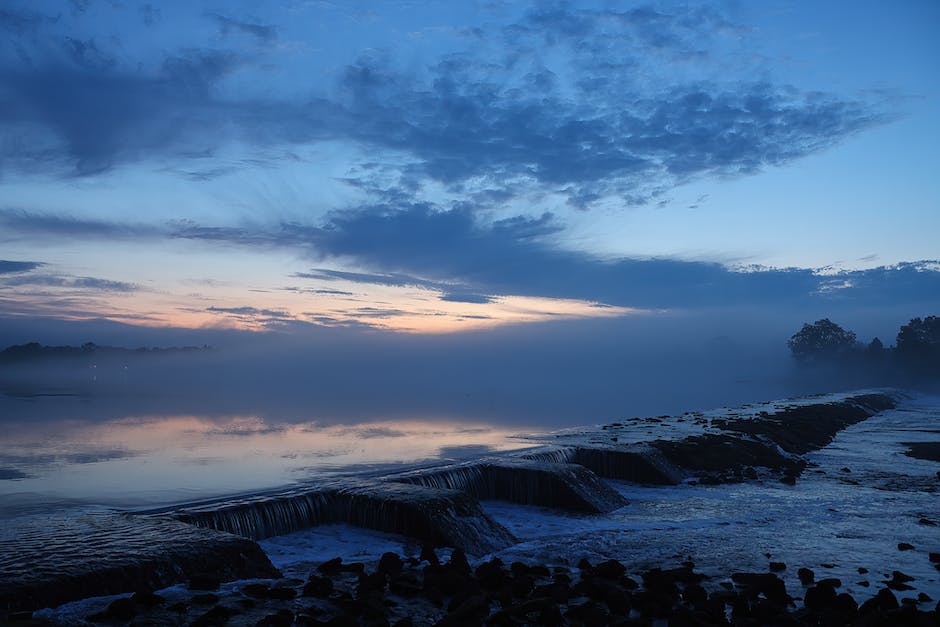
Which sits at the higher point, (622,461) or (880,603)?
(622,461)

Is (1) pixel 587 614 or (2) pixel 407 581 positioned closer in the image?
(1) pixel 587 614

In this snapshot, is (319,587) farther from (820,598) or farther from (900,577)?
(900,577)

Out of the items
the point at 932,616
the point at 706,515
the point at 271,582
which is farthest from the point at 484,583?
the point at 706,515

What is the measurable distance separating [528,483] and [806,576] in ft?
28.5

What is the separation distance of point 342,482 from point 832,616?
11418 mm

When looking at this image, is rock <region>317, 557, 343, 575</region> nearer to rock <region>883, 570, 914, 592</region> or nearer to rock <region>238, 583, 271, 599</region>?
rock <region>238, 583, 271, 599</region>

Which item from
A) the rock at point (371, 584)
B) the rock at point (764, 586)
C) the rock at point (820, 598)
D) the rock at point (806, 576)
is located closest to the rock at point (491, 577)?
the rock at point (371, 584)

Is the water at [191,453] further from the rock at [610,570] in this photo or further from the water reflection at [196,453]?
the rock at [610,570]

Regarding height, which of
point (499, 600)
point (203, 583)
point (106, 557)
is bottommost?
point (499, 600)

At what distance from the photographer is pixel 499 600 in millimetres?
9594

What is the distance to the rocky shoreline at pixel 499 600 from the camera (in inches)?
332

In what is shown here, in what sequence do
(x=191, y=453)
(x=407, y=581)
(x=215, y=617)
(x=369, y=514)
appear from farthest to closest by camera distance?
(x=191, y=453), (x=369, y=514), (x=407, y=581), (x=215, y=617)

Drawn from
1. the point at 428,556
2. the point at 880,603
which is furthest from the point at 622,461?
the point at 880,603

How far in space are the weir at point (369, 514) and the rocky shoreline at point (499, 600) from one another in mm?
2504
